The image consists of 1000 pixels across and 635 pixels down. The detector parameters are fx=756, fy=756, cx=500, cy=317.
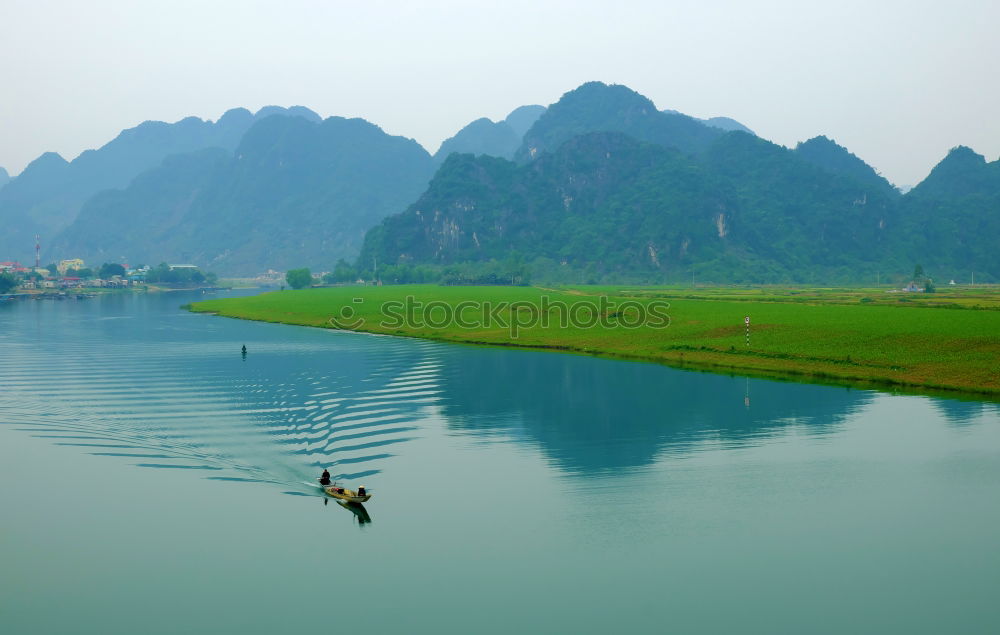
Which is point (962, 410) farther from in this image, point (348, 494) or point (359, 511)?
point (348, 494)

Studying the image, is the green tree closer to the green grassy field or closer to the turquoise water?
the green grassy field

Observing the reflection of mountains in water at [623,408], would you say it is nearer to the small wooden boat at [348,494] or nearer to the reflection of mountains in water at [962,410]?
the reflection of mountains in water at [962,410]

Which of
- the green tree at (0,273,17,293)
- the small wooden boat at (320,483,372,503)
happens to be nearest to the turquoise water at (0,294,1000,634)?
the small wooden boat at (320,483,372,503)

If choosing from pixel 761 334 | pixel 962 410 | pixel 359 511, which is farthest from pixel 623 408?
pixel 761 334

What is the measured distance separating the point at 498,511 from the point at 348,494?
475cm

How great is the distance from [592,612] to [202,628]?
8.74 m

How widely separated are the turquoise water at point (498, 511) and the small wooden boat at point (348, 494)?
45 cm

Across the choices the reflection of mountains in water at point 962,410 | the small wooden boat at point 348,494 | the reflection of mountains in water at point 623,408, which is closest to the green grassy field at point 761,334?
the reflection of mountains in water at point 962,410

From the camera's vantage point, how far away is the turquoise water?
58.0 ft

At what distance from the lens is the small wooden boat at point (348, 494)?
23484mm

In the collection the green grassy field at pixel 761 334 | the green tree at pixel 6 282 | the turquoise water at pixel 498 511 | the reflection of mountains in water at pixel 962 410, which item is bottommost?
the turquoise water at pixel 498 511

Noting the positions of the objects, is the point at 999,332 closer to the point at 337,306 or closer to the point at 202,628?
the point at 202,628

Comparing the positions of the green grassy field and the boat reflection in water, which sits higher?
the green grassy field

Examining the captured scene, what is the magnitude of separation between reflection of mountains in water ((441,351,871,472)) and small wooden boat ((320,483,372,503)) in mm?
8693
